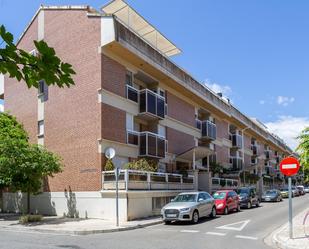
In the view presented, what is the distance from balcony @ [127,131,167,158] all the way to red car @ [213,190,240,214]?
4.64 metres

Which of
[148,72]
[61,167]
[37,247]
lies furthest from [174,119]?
[37,247]

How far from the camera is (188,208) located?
1989 cm

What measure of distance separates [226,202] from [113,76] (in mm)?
10341

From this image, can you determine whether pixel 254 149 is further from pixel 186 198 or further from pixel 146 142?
pixel 186 198

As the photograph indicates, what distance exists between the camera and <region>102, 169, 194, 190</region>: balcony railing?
21812 millimetres

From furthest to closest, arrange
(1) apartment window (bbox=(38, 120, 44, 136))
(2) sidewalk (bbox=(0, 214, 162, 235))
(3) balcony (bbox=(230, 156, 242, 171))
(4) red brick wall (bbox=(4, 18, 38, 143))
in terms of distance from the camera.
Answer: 1. (3) balcony (bbox=(230, 156, 242, 171))
2. (4) red brick wall (bbox=(4, 18, 38, 143))
3. (1) apartment window (bbox=(38, 120, 44, 136))
4. (2) sidewalk (bbox=(0, 214, 162, 235))

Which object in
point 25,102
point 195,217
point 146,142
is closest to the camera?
point 195,217

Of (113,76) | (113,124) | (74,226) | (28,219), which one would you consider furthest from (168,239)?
(113,76)

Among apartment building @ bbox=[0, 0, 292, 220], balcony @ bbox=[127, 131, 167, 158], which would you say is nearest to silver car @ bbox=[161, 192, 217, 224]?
apartment building @ bbox=[0, 0, 292, 220]

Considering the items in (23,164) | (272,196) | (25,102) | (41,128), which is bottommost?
(272,196)

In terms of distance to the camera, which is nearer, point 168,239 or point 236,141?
point 168,239

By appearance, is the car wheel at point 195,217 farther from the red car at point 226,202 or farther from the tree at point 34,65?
the tree at point 34,65

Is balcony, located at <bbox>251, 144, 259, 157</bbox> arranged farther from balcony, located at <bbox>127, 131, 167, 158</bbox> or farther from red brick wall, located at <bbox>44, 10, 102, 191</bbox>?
red brick wall, located at <bbox>44, 10, 102, 191</bbox>

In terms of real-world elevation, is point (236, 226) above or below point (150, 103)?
below
